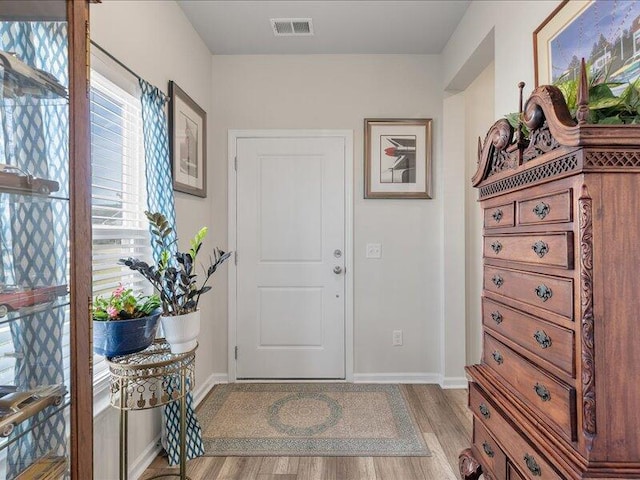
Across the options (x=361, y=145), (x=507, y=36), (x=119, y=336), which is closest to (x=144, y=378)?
(x=119, y=336)

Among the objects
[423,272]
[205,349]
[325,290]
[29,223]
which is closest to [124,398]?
[29,223]

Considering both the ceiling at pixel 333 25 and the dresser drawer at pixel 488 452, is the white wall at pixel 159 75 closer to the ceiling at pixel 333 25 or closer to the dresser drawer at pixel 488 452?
the ceiling at pixel 333 25

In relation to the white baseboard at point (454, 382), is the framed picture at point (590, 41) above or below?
above

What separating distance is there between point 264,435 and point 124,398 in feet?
3.36

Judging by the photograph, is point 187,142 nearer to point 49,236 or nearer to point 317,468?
point 49,236

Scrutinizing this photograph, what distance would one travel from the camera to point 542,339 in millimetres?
845

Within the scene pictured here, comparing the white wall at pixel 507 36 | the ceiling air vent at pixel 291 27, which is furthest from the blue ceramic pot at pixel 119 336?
the ceiling air vent at pixel 291 27

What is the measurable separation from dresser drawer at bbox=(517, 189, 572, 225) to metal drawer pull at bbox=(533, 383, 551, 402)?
0.42 m

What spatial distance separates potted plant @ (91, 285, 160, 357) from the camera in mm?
1337

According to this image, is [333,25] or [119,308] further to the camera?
[333,25]

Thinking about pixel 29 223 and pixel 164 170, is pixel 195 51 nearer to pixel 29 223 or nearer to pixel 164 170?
pixel 164 170

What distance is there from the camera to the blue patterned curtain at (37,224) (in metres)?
0.83

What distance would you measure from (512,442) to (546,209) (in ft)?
2.19

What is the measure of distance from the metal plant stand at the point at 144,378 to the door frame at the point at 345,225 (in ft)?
4.22
